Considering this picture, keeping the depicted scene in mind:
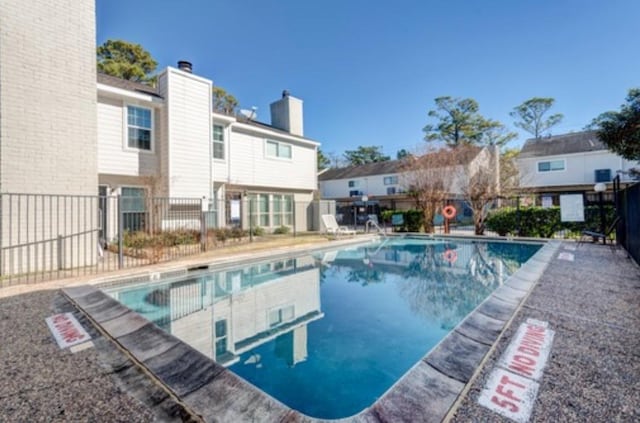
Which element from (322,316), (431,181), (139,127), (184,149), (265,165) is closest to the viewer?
(322,316)

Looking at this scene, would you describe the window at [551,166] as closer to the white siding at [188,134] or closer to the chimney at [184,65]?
the white siding at [188,134]

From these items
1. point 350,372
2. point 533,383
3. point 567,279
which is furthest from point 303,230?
point 533,383

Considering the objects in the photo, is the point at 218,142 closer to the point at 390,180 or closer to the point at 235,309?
the point at 235,309

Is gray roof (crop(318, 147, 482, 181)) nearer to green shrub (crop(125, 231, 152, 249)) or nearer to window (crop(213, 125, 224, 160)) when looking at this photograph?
window (crop(213, 125, 224, 160))

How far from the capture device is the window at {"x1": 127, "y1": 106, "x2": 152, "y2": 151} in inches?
421

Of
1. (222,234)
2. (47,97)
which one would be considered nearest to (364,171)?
(222,234)

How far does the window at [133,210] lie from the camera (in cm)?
1037

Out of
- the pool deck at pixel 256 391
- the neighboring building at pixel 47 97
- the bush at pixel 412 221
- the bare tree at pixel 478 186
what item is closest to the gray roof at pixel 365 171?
the bare tree at pixel 478 186

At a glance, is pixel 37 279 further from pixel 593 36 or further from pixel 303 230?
pixel 593 36

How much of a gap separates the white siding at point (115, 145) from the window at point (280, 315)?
8554 millimetres

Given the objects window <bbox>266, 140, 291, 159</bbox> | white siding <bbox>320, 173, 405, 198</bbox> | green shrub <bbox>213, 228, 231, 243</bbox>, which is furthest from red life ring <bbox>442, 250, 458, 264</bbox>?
white siding <bbox>320, 173, 405, 198</bbox>

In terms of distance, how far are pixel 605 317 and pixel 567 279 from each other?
2296 mm

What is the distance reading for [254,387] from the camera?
248cm

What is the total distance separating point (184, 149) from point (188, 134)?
→ 0.65 meters
